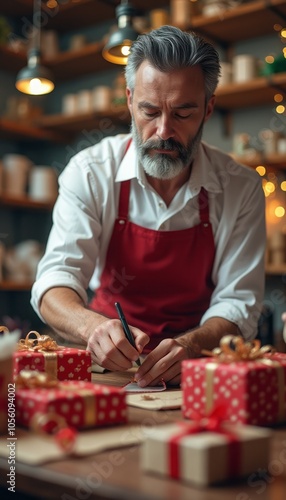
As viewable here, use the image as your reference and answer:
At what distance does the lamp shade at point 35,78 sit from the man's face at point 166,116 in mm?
886

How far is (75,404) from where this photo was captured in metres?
0.93

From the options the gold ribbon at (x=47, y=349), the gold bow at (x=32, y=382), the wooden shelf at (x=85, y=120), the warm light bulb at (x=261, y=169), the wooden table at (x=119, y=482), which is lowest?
the wooden table at (x=119, y=482)

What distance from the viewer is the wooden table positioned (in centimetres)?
72

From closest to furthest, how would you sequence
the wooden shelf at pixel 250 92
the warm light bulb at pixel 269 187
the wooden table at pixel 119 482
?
the wooden table at pixel 119 482 → the wooden shelf at pixel 250 92 → the warm light bulb at pixel 269 187

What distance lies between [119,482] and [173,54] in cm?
128

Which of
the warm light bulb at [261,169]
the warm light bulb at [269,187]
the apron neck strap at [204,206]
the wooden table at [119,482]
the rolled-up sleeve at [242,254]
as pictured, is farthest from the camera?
the warm light bulb at [269,187]

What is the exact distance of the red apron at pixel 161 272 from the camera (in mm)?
1941

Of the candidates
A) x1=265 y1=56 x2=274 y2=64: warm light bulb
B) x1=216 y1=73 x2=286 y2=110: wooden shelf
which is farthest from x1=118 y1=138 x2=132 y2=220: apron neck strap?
x1=265 y1=56 x2=274 y2=64: warm light bulb

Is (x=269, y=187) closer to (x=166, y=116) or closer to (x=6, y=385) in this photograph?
(x=166, y=116)

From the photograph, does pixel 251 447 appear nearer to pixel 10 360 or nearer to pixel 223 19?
pixel 10 360

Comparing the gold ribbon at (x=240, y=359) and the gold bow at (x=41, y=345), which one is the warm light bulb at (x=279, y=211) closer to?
the gold bow at (x=41, y=345)

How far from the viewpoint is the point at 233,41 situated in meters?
3.72

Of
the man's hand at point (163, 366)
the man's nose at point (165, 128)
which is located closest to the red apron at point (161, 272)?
the man's nose at point (165, 128)

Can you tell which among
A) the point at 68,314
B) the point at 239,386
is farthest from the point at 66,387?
the point at 68,314
